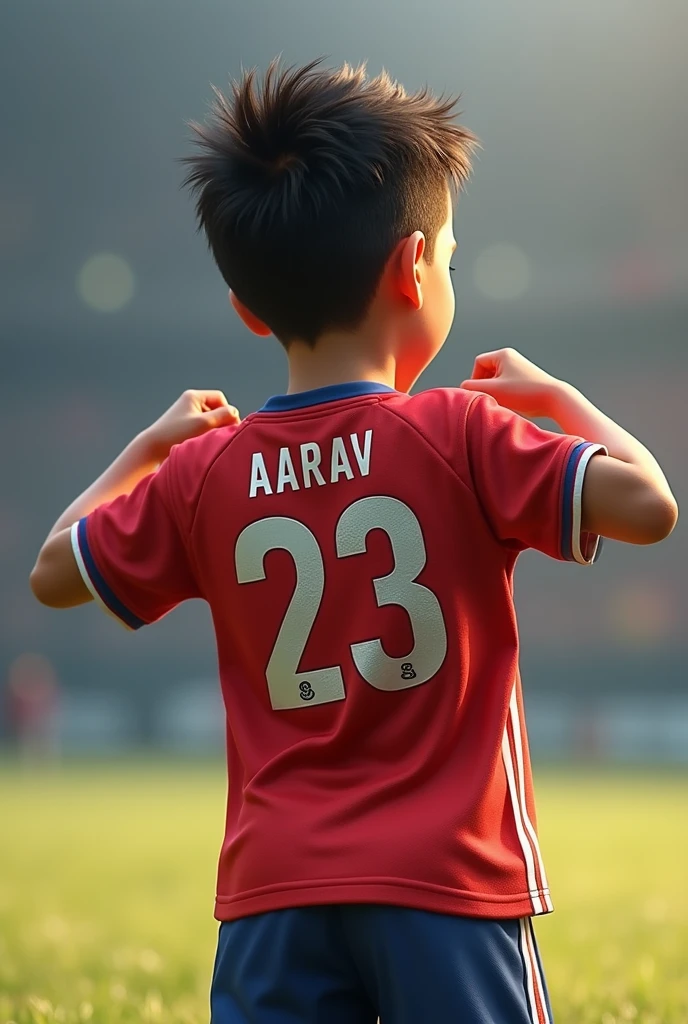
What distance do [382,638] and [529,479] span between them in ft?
0.64

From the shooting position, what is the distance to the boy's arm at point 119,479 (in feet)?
4.51

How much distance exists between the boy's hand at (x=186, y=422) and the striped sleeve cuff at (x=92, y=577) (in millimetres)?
146

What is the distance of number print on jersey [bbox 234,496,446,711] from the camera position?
1.19 metres

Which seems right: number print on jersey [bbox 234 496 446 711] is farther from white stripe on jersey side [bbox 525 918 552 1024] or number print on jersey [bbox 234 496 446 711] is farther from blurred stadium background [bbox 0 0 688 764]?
blurred stadium background [bbox 0 0 688 764]

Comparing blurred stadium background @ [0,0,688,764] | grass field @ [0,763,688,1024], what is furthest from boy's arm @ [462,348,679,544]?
blurred stadium background @ [0,0,688,764]

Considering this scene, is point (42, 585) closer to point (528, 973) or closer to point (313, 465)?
point (313, 465)

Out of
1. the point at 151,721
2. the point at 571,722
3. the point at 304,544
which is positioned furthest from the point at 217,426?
the point at 151,721

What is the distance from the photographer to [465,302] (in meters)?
20.8

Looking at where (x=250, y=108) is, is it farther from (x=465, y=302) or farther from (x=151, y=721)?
(x=465, y=302)

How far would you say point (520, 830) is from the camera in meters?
1.19

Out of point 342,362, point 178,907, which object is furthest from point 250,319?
point 178,907

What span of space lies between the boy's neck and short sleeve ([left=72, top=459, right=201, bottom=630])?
0.57ft

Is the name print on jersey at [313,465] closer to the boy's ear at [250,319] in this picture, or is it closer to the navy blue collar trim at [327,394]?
the navy blue collar trim at [327,394]

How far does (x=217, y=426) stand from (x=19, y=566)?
62.4 feet
